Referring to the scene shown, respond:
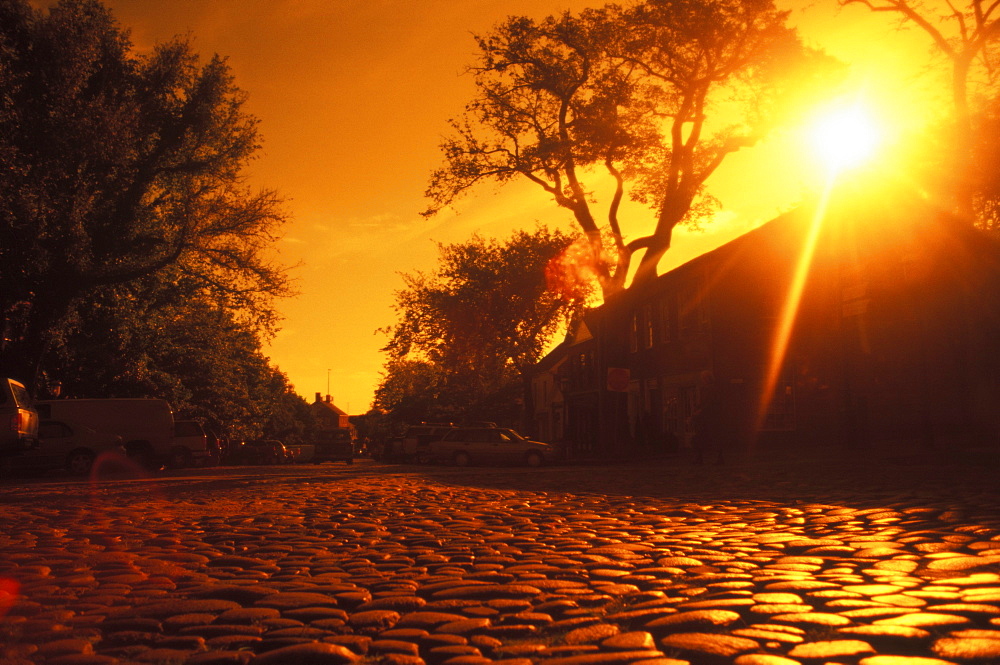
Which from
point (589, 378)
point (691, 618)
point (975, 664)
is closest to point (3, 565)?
point (691, 618)

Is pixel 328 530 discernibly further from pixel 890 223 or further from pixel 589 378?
pixel 589 378

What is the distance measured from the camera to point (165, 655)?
163 inches

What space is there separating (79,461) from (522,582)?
24957mm

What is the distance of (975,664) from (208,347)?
41080 millimetres

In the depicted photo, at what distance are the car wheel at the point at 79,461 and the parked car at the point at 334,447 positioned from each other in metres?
23.2

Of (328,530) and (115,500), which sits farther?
(115,500)

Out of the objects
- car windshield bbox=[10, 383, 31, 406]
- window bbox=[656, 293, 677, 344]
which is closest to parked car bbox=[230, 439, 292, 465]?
window bbox=[656, 293, 677, 344]

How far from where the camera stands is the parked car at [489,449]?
105ft

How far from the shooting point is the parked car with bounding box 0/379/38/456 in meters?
21.9

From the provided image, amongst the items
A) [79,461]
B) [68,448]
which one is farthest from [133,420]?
[68,448]

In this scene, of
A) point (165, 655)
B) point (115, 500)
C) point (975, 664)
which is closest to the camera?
point (975, 664)

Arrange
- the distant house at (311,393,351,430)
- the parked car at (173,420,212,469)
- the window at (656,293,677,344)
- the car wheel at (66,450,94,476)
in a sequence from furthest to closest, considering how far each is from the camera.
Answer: the distant house at (311,393,351,430) → the parked car at (173,420,212,469) → the window at (656,293,677,344) → the car wheel at (66,450,94,476)

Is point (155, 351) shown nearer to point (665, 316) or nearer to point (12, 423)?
point (12, 423)

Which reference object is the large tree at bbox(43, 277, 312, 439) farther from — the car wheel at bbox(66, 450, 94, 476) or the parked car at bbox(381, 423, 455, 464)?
the parked car at bbox(381, 423, 455, 464)
